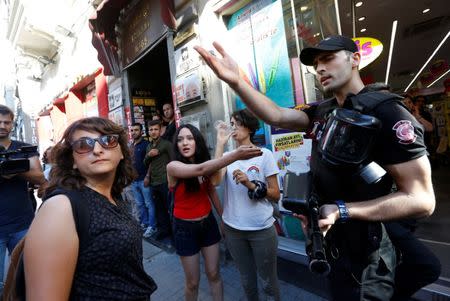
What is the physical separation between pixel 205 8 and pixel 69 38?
699 cm

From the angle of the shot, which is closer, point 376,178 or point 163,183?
point 376,178

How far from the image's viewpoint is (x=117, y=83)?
21.1 feet

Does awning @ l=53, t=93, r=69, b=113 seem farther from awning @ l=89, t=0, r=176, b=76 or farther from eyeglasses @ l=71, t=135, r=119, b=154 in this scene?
eyeglasses @ l=71, t=135, r=119, b=154

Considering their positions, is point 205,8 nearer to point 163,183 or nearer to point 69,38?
point 163,183

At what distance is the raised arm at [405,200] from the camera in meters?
1.18

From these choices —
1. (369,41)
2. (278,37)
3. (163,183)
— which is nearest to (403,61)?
(369,41)

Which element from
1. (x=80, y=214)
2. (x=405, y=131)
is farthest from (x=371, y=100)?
(x=80, y=214)

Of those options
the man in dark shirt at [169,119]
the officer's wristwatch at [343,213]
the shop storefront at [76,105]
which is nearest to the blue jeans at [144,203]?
the man in dark shirt at [169,119]

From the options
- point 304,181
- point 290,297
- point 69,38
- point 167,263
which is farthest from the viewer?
point 69,38

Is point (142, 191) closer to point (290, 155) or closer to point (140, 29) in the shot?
point (290, 155)

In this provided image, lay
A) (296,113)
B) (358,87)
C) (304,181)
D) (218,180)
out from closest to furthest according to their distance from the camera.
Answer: (304,181) → (358,87) → (296,113) → (218,180)

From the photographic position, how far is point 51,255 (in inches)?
38.7

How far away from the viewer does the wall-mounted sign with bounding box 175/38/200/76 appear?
4.16m

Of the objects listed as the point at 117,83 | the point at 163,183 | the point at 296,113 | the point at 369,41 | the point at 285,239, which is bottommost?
the point at 285,239
